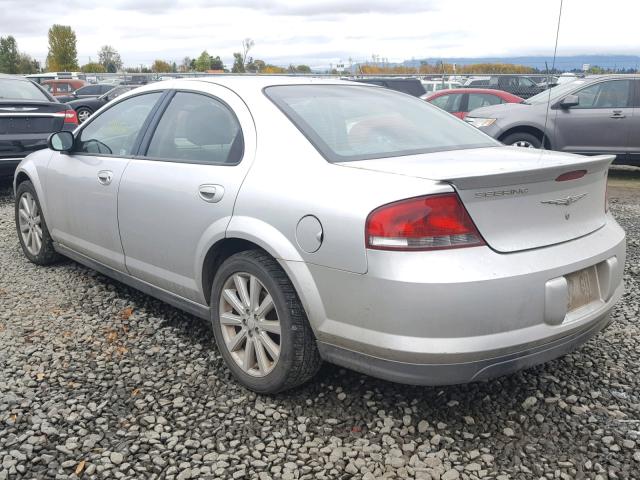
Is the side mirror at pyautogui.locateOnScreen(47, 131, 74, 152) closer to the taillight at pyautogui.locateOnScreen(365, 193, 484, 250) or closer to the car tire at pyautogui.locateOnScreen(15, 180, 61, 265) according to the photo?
the car tire at pyautogui.locateOnScreen(15, 180, 61, 265)

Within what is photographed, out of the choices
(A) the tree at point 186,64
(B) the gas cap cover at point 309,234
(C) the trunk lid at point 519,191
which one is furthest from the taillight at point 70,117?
(A) the tree at point 186,64

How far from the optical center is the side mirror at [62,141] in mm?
4535

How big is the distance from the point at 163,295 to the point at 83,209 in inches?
40.9

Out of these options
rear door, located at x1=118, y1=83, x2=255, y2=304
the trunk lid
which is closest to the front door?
rear door, located at x1=118, y1=83, x2=255, y2=304

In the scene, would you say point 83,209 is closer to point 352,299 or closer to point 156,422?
point 156,422

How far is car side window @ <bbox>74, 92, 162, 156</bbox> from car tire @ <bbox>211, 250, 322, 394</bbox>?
53.7 inches

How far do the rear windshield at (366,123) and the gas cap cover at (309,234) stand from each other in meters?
0.35

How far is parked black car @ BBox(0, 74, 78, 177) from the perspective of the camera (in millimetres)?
7957

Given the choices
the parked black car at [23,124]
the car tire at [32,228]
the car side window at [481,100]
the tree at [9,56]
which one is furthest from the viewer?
the tree at [9,56]

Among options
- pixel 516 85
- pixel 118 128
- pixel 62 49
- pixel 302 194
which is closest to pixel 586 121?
pixel 118 128

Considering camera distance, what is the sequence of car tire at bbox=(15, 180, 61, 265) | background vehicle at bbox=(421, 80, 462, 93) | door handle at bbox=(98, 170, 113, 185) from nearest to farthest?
1. door handle at bbox=(98, 170, 113, 185)
2. car tire at bbox=(15, 180, 61, 265)
3. background vehicle at bbox=(421, 80, 462, 93)

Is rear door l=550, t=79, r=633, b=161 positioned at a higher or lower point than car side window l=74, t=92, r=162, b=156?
lower

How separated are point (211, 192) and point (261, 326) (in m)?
0.73

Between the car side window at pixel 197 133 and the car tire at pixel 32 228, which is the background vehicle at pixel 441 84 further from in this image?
the car side window at pixel 197 133
